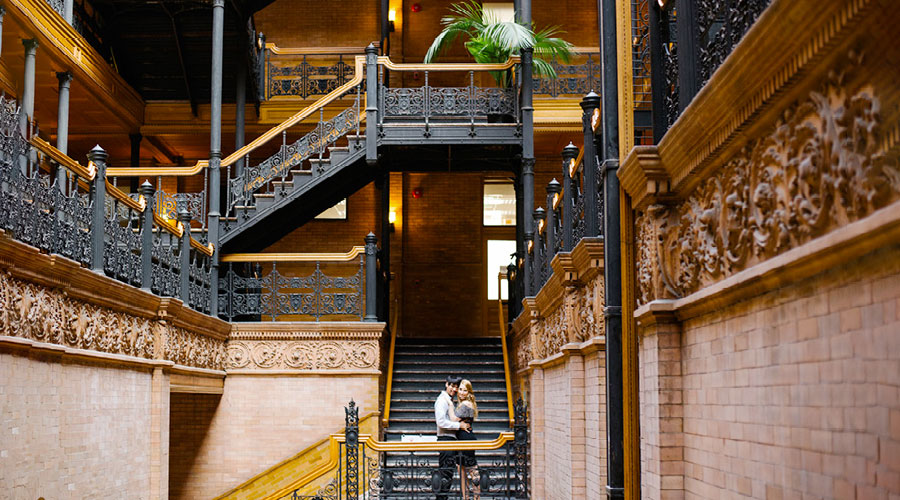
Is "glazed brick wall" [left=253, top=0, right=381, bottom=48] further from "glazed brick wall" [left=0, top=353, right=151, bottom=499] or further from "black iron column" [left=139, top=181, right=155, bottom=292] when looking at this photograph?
"glazed brick wall" [left=0, top=353, right=151, bottom=499]

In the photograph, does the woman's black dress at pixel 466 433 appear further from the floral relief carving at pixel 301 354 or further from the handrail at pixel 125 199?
the handrail at pixel 125 199

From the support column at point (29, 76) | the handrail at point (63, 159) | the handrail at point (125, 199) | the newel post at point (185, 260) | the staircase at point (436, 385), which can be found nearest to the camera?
the handrail at point (63, 159)

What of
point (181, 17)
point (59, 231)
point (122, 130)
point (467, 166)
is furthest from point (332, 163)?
point (59, 231)

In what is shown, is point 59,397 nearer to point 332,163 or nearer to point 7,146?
point 7,146

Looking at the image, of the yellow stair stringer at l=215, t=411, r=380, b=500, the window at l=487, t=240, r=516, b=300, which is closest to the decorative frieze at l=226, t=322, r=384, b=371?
the yellow stair stringer at l=215, t=411, r=380, b=500

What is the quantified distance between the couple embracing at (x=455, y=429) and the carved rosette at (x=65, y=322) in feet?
12.7

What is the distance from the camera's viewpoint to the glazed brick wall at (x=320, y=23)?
23.8 m

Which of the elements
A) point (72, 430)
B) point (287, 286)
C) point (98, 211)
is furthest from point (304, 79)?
point (72, 430)

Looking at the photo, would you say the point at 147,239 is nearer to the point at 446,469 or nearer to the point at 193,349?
the point at 193,349

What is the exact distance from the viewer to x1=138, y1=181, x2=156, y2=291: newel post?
11.8 meters

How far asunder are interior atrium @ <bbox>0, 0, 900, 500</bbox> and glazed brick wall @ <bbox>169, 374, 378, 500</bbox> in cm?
5

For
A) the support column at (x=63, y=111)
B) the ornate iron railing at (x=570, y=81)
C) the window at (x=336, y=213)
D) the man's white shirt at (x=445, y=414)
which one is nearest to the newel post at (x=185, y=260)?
the support column at (x=63, y=111)

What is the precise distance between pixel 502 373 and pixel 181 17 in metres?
8.92

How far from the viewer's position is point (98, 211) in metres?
10.2
